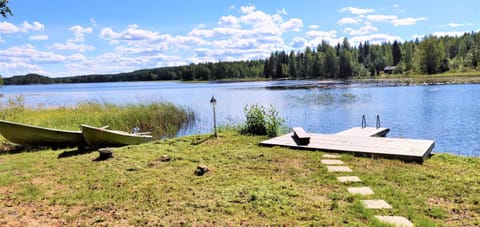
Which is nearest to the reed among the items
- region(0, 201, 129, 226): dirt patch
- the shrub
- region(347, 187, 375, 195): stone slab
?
the shrub

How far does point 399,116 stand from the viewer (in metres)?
15.3

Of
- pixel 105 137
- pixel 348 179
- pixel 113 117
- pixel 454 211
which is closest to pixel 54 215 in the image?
pixel 348 179

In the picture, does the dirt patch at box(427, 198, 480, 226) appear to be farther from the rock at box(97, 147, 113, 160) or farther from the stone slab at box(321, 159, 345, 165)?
the rock at box(97, 147, 113, 160)

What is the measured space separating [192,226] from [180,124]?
11665 millimetres

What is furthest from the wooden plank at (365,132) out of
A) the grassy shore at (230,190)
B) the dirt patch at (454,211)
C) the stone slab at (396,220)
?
the stone slab at (396,220)

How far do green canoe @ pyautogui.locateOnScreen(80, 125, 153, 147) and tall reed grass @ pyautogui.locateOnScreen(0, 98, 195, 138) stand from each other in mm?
3859

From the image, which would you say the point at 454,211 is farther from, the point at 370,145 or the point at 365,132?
the point at 365,132

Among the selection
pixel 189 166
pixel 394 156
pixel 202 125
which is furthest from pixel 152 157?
pixel 202 125

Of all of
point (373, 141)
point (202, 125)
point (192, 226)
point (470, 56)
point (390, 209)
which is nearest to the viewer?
point (192, 226)

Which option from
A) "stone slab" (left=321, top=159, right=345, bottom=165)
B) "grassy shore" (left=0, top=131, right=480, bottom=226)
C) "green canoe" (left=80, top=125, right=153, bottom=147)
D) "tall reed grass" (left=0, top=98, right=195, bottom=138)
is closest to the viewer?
"grassy shore" (left=0, top=131, right=480, bottom=226)

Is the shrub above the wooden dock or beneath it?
above

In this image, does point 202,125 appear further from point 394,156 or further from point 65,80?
point 65,80

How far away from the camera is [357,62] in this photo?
262 ft

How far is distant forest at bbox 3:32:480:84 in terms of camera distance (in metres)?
61.7
